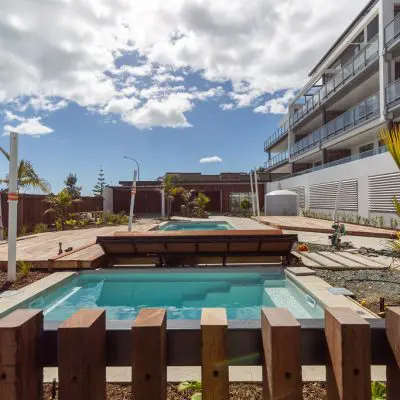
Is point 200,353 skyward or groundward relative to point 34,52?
groundward

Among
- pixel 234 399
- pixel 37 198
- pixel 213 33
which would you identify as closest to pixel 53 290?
pixel 234 399

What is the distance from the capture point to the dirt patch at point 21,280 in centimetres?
551

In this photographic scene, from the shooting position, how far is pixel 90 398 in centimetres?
105

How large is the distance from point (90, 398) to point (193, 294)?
5.19 meters

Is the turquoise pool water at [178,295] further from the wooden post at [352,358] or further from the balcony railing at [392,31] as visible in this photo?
the balcony railing at [392,31]

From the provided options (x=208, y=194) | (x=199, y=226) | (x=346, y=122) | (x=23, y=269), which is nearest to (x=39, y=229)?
(x=199, y=226)

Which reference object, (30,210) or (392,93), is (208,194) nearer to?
(392,93)

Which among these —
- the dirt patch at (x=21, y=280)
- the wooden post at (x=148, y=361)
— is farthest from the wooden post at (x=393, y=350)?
the dirt patch at (x=21, y=280)

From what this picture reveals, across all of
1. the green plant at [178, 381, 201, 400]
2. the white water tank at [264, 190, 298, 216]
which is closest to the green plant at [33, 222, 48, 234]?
the green plant at [178, 381, 201, 400]

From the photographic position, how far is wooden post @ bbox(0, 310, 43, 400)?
999 millimetres

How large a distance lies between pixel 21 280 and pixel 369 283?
250 inches

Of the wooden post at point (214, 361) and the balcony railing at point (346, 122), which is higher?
the balcony railing at point (346, 122)

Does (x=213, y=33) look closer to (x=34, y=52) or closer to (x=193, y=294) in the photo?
(x=34, y=52)

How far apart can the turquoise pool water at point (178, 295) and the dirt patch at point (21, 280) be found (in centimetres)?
61
